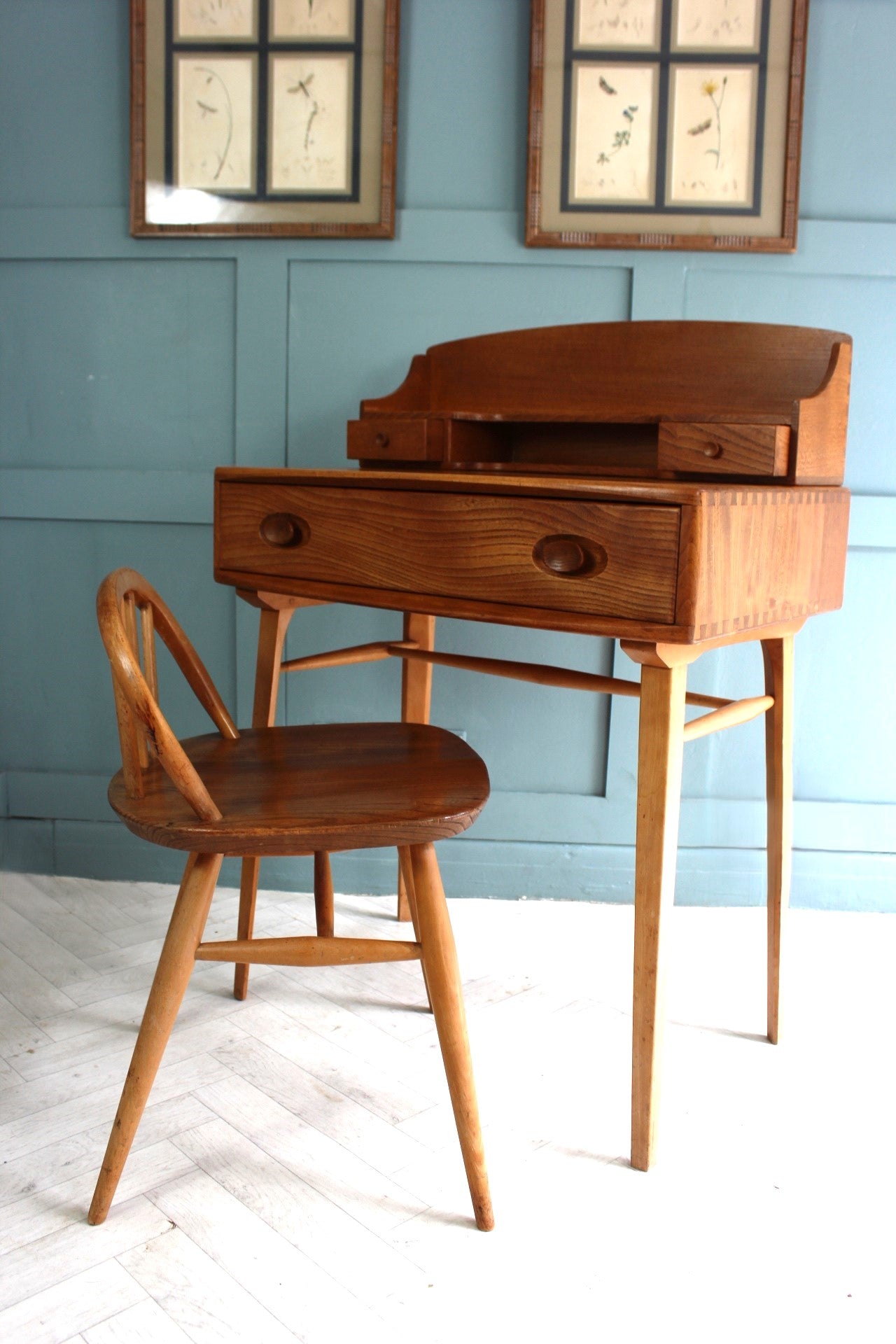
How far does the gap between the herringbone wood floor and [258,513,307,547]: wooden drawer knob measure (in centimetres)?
78

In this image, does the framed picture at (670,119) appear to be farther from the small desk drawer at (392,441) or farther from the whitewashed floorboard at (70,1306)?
the whitewashed floorboard at (70,1306)

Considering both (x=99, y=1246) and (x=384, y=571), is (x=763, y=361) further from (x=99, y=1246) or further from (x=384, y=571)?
(x=99, y=1246)

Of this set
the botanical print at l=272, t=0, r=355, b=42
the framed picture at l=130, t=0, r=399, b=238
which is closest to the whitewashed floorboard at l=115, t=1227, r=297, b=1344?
the framed picture at l=130, t=0, r=399, b=238

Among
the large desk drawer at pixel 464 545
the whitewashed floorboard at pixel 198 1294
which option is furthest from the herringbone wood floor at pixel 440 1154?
the large desk drawer at pixel 464 545

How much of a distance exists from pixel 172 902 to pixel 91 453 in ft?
3.19

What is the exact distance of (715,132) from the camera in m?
2.06

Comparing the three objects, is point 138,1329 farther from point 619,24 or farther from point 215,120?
point 619,24

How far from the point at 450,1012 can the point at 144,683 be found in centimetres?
51

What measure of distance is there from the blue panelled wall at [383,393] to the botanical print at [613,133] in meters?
0.11

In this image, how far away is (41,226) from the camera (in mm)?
2234

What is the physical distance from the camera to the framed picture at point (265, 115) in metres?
2.10

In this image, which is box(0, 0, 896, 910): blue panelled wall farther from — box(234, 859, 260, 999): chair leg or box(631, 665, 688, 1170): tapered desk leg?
box(631, 665, 688, 1170): tapered desk leg

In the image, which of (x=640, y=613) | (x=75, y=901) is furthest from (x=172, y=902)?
(x=640, y=613)

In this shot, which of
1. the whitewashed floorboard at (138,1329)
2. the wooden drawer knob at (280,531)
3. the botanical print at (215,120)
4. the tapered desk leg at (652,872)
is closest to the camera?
the whitewashed floorboard at (138,1329)
